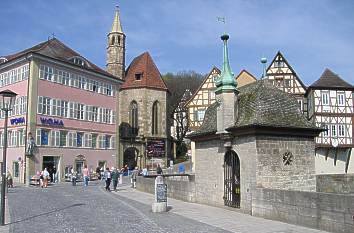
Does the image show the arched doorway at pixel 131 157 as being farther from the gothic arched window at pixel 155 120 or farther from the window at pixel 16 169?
the window at pixel 16 169

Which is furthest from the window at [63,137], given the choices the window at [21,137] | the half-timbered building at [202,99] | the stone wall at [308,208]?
the stone wall at [308,208]

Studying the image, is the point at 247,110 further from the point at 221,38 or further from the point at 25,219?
the point at 25,219

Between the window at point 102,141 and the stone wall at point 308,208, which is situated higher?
the window at point 102,141

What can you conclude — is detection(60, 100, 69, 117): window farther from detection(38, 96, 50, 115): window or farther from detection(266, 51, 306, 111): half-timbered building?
detection(266, 51, 306, 111): half-timbered building

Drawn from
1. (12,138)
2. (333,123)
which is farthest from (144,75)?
(333,123)

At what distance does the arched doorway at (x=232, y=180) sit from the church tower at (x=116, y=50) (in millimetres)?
46388

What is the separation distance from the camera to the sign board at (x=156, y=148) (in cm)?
5531

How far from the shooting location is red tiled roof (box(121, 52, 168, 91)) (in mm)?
57469

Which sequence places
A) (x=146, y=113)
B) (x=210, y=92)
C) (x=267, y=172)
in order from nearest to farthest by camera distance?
(x=267, y=172), (x=210, y=92), (x=146, y=113)

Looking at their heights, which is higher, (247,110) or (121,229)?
(247,110)

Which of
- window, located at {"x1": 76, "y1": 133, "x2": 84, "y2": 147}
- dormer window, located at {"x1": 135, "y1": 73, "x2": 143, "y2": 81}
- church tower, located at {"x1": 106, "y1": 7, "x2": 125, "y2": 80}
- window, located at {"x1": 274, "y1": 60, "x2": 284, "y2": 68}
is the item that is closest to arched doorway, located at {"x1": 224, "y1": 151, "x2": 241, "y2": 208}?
window, located at {"x1": 76, "y1": 133, "x2": 84, "y2": 147}

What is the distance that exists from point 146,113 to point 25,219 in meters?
43.1

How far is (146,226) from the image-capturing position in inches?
455

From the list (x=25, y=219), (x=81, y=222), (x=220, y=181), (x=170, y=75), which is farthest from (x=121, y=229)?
(x=170, y=75)
